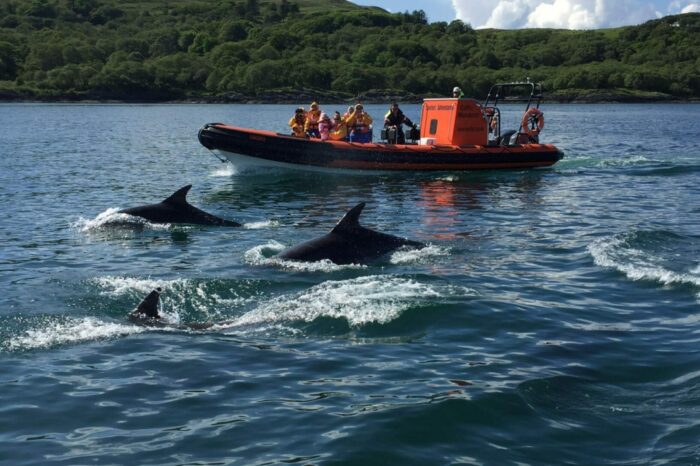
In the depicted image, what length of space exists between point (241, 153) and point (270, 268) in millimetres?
15817

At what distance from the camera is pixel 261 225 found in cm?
2112

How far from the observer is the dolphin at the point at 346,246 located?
1546 cm

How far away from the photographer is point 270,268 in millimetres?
15445

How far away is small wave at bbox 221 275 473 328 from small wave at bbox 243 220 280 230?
22.6 ft

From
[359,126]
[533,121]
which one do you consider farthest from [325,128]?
[533,121]

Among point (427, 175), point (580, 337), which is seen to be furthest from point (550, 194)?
point (580, 337)

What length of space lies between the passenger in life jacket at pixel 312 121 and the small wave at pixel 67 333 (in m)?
20.2

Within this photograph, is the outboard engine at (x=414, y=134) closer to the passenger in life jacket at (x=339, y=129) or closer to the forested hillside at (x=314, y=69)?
the passenger in life jacket at (x=339, y=129)

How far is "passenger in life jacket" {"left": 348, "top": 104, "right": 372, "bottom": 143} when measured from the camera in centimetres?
3139

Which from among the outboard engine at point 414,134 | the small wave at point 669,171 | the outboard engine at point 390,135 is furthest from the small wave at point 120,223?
the small wave at point 669,171

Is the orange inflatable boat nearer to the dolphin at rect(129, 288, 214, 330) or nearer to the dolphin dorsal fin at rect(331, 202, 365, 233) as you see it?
the dolphin dorsal fin at rect(331, 202, 365, 233)

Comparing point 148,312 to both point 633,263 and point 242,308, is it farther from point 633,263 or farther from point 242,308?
point 633,263

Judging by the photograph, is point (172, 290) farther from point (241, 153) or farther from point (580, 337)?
point (241, 153)

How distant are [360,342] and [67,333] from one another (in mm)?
3801
